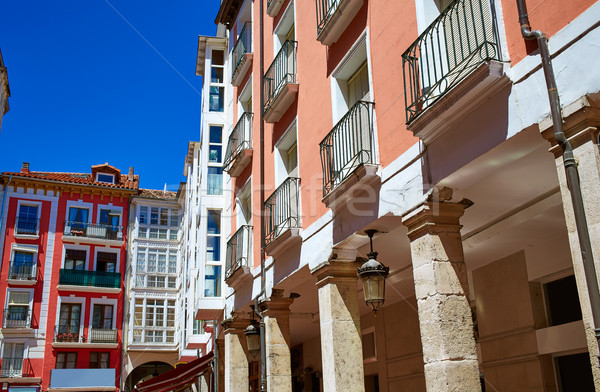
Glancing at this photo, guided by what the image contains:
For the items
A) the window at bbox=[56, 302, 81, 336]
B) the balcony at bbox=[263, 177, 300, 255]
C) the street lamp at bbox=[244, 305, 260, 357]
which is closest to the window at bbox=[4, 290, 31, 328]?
the window at bbox=[56, 302, 81, 336]

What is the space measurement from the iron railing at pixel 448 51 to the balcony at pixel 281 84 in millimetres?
4345

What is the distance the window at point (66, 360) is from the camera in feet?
118

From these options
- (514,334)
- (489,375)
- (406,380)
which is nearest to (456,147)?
(514,334)

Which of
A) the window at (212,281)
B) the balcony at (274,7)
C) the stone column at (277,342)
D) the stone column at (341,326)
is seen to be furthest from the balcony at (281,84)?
the window at (212,281)

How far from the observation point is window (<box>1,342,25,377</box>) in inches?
1368

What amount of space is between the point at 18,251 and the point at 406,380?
31.1 m

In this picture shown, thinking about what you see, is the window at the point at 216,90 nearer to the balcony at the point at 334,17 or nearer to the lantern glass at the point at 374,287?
the balcony at the point at 334,17

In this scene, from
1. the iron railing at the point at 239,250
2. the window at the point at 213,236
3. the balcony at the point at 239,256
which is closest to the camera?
the balcony at the point at 239,256

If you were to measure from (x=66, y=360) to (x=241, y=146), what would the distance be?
87.4ft

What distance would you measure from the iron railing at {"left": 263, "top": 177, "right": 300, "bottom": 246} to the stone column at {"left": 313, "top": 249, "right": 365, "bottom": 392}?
1.75 meters

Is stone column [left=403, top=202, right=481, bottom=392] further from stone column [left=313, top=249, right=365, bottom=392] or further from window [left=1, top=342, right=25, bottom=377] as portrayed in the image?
window [left=1, top=342, right=25, bottom=377]

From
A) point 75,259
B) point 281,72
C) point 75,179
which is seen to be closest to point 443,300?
point 281,72

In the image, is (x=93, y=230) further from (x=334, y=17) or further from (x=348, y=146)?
(x=348, y=146)

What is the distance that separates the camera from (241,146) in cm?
1495
